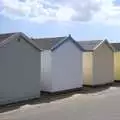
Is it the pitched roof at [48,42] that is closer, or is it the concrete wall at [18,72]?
the concrete wall at [18,72]

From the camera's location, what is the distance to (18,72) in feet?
65.3

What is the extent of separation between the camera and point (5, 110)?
16953 mm

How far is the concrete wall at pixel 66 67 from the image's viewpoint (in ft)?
80.4

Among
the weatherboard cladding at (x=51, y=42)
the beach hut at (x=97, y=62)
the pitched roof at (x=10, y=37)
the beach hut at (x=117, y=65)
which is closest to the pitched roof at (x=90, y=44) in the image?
the beach hut at (x=97, y=62)

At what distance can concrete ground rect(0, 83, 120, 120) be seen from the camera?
15313mm

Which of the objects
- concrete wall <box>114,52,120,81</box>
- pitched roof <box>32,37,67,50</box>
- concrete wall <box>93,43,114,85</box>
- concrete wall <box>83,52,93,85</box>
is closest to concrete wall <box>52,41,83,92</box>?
pitched roof <box>32,37,67,50</box>

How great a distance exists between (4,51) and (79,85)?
31.5ft

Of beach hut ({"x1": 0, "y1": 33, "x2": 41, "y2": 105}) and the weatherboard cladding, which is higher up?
the weatherboard cladding

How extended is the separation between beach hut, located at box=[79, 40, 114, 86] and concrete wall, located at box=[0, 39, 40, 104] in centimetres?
888

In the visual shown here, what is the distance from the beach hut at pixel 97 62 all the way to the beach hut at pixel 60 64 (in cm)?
247

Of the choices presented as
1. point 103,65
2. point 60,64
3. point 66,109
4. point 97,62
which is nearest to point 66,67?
point 60,64

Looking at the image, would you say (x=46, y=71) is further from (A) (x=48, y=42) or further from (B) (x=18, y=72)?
(B) (x=18, y=72)

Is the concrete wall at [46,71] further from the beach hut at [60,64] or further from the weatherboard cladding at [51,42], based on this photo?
the weatherboard cladding at [51,42]

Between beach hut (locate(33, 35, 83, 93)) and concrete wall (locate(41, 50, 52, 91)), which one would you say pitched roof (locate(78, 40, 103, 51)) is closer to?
beach hut (locate(33, 35, 83, 93))
